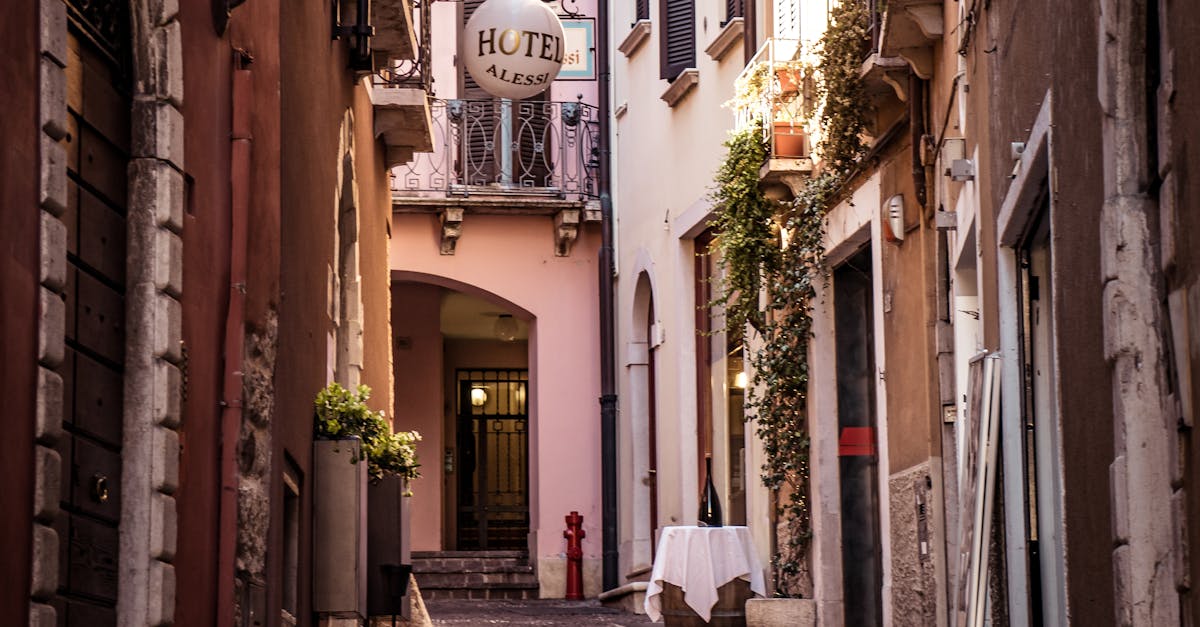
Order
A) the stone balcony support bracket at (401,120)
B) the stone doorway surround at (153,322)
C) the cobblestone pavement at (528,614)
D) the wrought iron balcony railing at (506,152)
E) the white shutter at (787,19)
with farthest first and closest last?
1. the wrought iron balcony railing at (506,152)
2. the cobblestone pavement at (528,614)
3. the stone balcony support bracket at (401,120)
4. the white shutter at (787,19)
5. the stone doorway surround at (153,322)

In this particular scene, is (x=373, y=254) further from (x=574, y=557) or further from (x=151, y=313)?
(x=151, y=313)

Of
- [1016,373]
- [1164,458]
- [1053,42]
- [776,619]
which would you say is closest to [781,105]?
[776,619]

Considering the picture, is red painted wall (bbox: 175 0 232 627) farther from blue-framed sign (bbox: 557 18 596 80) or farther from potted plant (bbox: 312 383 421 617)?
blue-framed sign (bbox: 557 18 596 80)

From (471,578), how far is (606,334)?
2.85 meters

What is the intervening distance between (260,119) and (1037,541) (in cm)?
355

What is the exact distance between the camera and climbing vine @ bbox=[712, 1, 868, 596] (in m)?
13.8

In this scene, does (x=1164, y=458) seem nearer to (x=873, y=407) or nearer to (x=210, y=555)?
(x=210, y=555)

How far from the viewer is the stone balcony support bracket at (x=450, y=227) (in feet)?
68.0

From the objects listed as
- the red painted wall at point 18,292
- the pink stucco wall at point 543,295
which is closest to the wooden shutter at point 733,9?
the pink stucco wall at point 543,295

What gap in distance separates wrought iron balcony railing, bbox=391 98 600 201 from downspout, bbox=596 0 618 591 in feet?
1.11

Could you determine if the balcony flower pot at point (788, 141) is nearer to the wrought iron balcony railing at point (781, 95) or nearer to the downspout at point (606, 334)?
the wrought iron balcony railing at point (781, 95)

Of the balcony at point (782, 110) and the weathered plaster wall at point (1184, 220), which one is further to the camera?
the balcony at point (782, 110)

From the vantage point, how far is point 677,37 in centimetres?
1733

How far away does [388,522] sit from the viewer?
1141 cm
